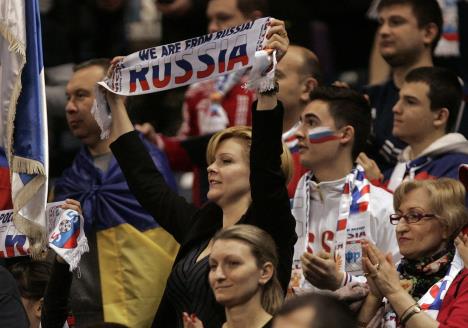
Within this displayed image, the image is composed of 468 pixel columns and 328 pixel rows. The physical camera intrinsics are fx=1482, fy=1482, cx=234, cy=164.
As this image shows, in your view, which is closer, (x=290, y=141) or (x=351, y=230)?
(x=351, y=230)

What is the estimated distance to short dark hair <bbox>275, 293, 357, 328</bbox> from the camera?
5004mm

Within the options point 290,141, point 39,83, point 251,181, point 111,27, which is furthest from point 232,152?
point 111,27

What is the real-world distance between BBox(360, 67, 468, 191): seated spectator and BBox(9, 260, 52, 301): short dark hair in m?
1.86

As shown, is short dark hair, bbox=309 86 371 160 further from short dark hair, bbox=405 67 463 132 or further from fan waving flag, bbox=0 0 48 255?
fan waving flag, bbox=0 0 48 255

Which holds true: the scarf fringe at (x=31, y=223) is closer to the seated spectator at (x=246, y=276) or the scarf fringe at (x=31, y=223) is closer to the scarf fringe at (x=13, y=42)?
A: the scarf fringe at (x=13, y=42)

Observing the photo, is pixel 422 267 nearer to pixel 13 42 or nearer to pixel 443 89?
pixel 443 89

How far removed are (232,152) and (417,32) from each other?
2547 millimetres

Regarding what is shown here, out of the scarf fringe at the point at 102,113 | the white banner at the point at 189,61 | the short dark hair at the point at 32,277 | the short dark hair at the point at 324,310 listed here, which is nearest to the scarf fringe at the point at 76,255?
the short dark hair at the point at 32,277

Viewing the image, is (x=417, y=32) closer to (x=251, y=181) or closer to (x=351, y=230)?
(x=351, y=230)

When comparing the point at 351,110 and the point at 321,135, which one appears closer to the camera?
the point at 321,135

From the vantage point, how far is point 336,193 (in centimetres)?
775

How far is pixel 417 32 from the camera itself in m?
9.19

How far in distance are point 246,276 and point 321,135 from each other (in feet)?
5.76

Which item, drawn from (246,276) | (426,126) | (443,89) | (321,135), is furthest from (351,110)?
(246,276)
